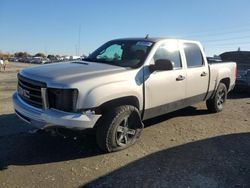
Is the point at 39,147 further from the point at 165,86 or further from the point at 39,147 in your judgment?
the point at 165,86

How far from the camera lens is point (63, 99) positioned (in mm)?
4715

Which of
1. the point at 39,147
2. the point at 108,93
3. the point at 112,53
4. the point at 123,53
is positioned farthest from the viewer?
the point at 112,53

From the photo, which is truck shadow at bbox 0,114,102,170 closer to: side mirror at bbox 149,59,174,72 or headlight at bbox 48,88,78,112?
headlight at bbox 48,88,78,112

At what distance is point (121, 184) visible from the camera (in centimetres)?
427


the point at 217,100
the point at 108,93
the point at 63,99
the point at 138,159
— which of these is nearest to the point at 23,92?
the point at 63,99

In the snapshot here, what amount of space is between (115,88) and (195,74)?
2.60 metres

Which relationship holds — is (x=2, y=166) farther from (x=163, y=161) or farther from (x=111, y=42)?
(x=111, y=42)

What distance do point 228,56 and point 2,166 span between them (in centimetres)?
1127

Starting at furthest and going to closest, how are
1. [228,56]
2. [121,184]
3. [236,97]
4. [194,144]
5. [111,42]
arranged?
1. [228,56]
2. [236,97]
3. [111,42]
4. [194,144]
5. [121,184]

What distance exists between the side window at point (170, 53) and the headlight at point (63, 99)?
2.11 meters

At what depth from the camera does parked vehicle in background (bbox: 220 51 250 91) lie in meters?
12.2

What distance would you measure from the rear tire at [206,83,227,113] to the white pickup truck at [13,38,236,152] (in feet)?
3.47

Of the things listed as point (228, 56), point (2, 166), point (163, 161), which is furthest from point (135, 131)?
point (228, 56)

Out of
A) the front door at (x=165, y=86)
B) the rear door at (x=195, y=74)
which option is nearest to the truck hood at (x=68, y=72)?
the front door at (x=165, y=86)
